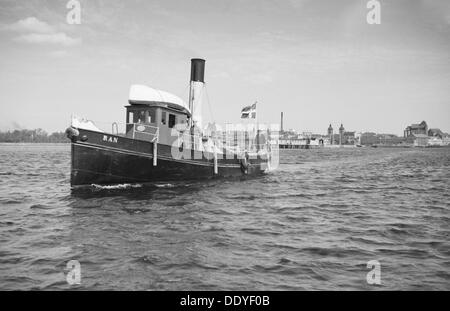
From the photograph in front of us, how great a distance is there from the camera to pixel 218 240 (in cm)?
879

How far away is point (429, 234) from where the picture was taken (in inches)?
377

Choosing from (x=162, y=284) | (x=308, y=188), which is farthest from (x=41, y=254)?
(x=308, y=188)

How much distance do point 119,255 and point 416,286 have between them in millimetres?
5828

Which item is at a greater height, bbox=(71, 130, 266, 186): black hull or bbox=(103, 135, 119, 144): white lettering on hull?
bbox=(103, 135, 119, 144): white lettering on hull

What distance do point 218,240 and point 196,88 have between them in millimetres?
15071

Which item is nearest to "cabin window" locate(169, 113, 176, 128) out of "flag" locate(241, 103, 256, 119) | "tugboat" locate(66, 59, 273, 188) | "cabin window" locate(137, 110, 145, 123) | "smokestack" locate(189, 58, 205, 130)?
"tugboat" locate(66, 59, 273, 188)

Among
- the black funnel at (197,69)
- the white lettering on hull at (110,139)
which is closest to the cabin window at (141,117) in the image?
the white lettering on hull at (110,139)

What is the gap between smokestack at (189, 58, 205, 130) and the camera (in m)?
22.3

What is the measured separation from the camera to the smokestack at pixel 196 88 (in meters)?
22.3

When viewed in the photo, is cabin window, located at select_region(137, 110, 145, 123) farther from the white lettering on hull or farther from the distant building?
the distant building

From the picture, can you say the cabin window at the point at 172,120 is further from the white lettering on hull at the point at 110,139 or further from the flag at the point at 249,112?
the flag at the point at 249,112

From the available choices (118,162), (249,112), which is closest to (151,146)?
(118,162)

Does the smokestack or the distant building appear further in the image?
the distant building
